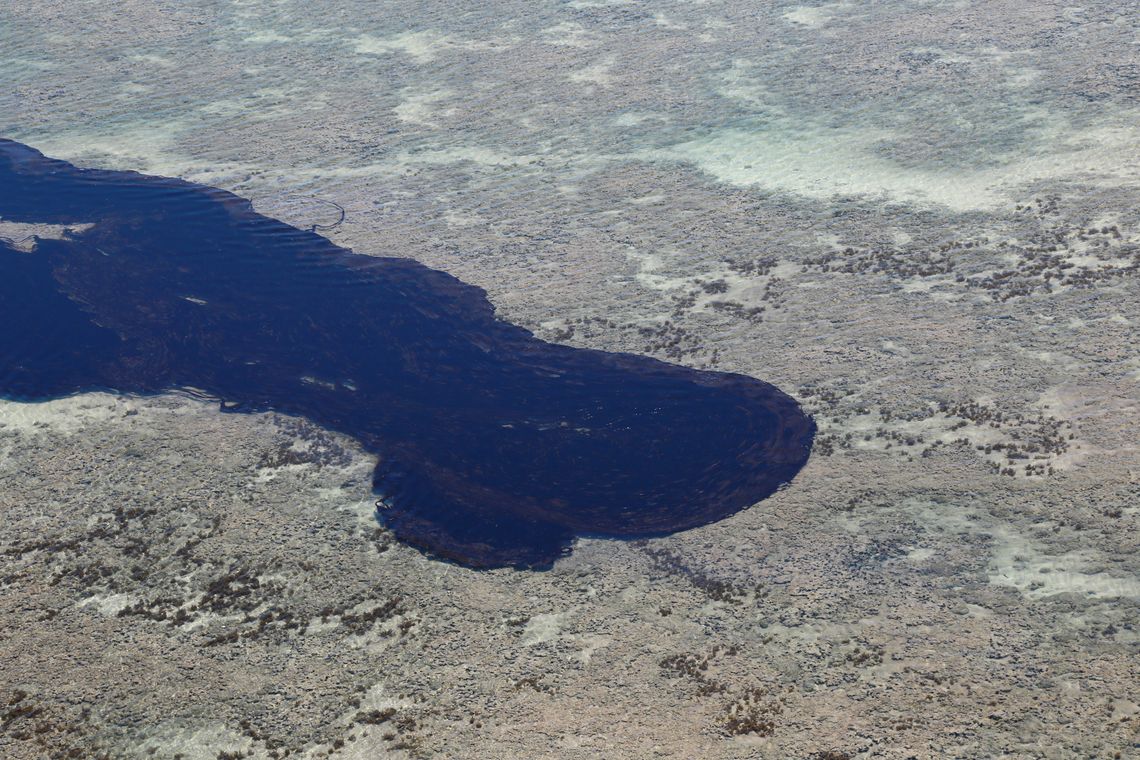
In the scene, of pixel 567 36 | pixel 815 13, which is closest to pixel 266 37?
pixel 567 36

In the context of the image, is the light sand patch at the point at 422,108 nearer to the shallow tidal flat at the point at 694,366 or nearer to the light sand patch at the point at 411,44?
the shallow tidal flat at the point at 694,366

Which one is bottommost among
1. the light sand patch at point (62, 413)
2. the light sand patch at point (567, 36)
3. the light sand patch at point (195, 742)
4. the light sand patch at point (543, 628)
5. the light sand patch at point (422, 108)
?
the light sand patch at point (543, 628)

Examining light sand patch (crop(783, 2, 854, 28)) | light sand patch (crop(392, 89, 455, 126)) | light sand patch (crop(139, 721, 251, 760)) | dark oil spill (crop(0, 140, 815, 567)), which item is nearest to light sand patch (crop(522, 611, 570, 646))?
dark oil spill (crop(0, 140, 815, 567))

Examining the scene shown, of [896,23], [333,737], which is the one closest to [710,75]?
[896,23]

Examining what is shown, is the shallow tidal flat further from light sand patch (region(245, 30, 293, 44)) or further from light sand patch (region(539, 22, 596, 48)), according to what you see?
light sand patch (region(245, 30, 293, 44))

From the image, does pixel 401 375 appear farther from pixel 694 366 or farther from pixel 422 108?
pixel 422 108

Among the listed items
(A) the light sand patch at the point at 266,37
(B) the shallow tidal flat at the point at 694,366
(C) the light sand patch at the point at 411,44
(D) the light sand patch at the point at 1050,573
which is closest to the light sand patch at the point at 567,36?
(B) the shallow tidal flat at the point at 694,366
